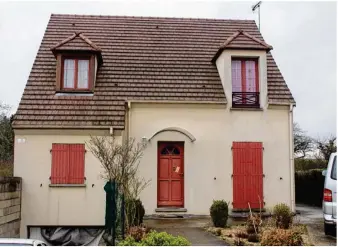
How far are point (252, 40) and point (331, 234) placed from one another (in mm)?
8472

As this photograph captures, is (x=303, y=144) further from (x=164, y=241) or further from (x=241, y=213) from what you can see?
(x=164, y=241)

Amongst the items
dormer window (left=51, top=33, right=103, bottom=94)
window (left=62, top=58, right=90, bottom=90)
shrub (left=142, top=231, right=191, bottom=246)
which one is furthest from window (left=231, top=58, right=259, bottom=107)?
shrub (left=142, top=231, right=191, bottom=246)

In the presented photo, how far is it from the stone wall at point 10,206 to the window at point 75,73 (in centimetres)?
401

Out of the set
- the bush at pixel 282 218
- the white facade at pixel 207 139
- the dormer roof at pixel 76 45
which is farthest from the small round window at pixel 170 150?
the bush at pixel 282 218

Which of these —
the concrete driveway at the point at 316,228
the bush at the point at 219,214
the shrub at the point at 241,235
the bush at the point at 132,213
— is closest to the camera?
the concrete driveway at the point at 316,228

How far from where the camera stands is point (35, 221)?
16.4 metres

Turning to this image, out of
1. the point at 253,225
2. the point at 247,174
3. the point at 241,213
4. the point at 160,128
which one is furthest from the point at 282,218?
the point at 160,128

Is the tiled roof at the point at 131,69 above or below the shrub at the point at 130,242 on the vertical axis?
above

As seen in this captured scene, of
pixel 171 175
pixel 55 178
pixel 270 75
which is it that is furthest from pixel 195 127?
pixel 55 178

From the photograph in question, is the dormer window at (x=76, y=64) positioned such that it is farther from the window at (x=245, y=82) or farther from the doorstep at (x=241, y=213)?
the doorstep at (x=241, y=213)

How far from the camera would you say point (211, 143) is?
18000 millimetres

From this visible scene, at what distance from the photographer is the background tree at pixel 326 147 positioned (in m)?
33.7

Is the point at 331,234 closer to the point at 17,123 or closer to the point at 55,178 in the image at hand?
the point at 55,178

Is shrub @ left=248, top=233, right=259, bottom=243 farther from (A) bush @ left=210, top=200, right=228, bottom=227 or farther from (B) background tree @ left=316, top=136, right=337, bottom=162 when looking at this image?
(B) background tree @ left=316, top=136, right=337, bottom=162
